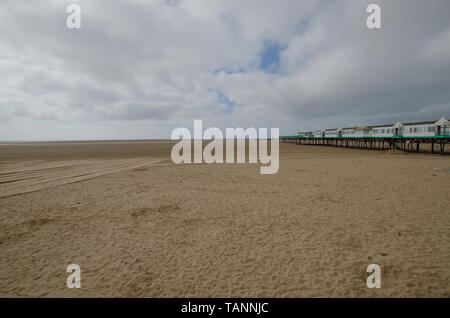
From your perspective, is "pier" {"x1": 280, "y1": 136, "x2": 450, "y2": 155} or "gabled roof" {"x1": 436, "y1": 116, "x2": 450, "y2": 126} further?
"pier" {"x1": 280, "y1": 136, "x2": 450, "y2": 155}

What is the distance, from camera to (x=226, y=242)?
4.40 m

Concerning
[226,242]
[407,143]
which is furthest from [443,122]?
[226,242]

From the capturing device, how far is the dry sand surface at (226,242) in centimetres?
311

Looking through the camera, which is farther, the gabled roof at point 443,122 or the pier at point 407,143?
the pier at point 407,143

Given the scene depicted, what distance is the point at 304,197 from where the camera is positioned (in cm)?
754

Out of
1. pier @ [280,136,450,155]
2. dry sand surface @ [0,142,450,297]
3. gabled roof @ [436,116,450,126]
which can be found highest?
gabled roof @ [436,116,450,126]

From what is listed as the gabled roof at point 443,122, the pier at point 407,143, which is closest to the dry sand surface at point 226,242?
the gabled roof at point 443,122

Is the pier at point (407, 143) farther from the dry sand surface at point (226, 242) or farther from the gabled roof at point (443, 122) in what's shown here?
the dry sand surface at point (226, 242)

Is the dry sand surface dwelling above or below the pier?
below

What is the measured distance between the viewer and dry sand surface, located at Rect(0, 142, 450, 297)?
10.2 feet

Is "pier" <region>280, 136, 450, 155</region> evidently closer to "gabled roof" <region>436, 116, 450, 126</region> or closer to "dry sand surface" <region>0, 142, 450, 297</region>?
"gabled roof" <region>436, 116, 450, 126</region>

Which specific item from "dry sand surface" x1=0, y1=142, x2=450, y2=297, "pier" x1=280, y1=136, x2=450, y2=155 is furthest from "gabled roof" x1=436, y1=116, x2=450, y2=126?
"dry sand surface" x1=0, y1=142, x2=450, y2=297

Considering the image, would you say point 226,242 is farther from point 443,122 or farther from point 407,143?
point 407,143
